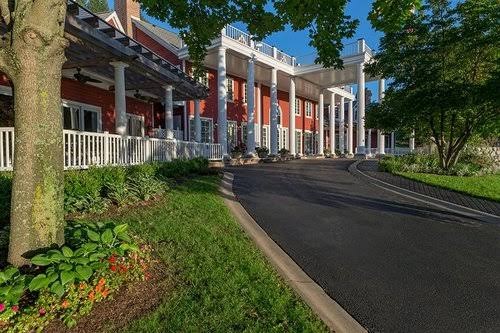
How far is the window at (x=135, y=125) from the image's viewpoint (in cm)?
1786

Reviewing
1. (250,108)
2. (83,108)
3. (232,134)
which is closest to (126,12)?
(250,108)

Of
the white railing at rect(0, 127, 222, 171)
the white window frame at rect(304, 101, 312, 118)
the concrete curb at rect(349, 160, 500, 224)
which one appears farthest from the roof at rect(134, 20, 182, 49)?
the concrete curb at rect(349, 160, 500, 224)

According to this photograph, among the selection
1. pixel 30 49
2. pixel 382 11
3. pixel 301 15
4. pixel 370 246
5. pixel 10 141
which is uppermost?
pixel 301 15

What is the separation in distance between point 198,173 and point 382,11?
8717 millimetres

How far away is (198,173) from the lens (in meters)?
12.2

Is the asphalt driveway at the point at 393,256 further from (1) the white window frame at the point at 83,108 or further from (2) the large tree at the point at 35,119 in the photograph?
(1) the white window frame at the point at 83,108

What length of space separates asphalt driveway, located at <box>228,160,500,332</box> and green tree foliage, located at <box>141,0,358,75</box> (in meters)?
2.92

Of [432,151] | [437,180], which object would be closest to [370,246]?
[437,180]

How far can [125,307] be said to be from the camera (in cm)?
326

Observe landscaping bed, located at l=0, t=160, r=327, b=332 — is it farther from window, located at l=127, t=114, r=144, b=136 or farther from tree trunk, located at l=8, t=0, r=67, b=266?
window, located at l=127, t=114, r=144, b=136

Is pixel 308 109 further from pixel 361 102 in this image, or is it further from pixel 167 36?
pixel 167 36

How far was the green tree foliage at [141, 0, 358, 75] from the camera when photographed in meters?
5.52

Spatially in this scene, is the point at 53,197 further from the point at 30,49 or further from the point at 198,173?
the point at 198,173

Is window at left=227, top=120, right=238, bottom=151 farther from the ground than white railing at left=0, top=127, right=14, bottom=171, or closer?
farther from the ground
